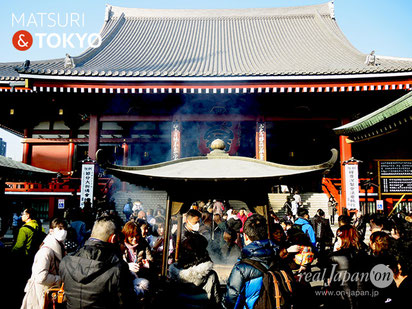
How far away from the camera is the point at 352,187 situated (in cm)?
959

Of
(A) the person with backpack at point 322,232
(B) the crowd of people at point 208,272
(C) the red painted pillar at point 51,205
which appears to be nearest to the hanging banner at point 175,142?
(C) the red painted pillar at point 51,205

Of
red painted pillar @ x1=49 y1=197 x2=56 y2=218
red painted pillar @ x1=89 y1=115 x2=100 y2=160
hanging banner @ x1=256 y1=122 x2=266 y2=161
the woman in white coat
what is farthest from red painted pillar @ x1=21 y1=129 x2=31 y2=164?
the woman in white coat

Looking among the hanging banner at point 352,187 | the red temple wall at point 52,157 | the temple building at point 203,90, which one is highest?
the temple building at point 203,90

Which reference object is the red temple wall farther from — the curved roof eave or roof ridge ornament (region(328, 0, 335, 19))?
roof ridge ornament (region(328, 0, 335, 19))

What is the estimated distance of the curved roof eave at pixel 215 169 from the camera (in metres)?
3.47

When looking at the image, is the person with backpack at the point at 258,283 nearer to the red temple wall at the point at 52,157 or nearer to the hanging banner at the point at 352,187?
the hanging banner at the point at 352,187

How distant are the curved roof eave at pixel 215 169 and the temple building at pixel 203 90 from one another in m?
2.14

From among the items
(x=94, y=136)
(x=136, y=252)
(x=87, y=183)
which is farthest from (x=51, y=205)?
(x=136, y=252)

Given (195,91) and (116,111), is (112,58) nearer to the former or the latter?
(116,111)

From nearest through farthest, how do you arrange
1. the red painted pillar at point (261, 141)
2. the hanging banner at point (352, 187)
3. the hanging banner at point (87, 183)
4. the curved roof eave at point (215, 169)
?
Result: 1. the curved roof eave at point (215, 169)
2. the hanging banner at point (352, 187)
3. the hanging banner at point (87, 183)
4. the red painted pillar at point (261, 141)

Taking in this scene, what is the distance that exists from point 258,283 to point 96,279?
131 centimetres

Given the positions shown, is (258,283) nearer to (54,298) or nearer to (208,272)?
(208,272)

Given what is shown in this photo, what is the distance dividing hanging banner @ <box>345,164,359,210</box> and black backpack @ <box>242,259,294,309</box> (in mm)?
8122

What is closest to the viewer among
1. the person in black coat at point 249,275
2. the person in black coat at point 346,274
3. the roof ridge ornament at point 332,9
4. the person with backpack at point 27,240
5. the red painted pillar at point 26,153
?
the person in black coat at point 249,275
